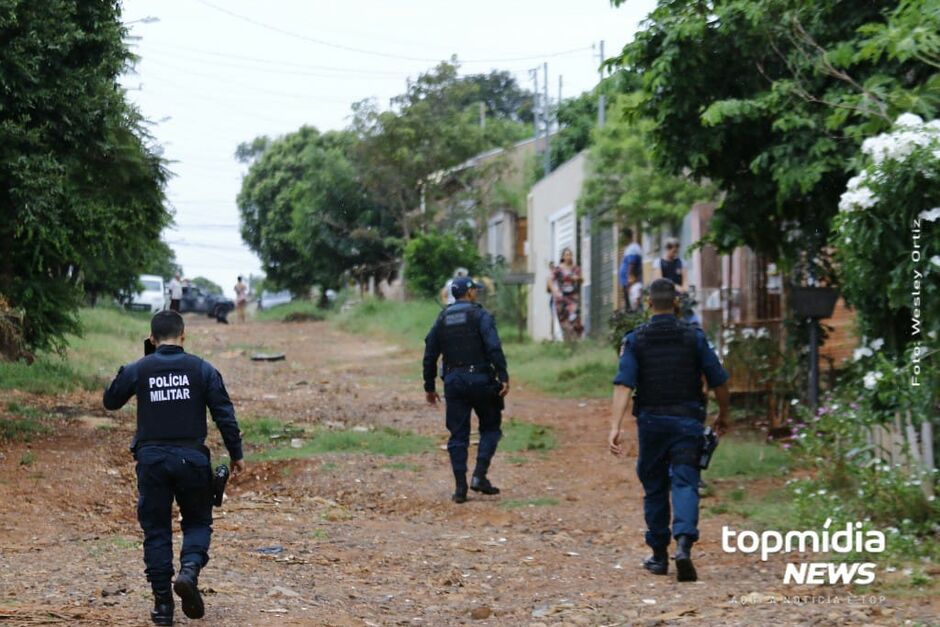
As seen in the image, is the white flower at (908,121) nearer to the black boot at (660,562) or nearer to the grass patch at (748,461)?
the black boot at (660,562)

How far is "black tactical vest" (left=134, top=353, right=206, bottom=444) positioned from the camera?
6.57 meters

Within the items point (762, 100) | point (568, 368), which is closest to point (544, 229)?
point (568, 368)

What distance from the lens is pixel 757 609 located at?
6754mm

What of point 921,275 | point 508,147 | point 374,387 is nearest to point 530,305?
point 508,147

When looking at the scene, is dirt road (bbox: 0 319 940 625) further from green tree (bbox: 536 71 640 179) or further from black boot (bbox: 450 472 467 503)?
green tree (bbox: 536 71 640 179)

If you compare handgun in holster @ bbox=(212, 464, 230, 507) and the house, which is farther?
the house

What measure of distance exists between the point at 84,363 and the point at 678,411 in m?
14.6

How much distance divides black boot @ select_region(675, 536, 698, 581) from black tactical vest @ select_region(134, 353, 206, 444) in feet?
9.43

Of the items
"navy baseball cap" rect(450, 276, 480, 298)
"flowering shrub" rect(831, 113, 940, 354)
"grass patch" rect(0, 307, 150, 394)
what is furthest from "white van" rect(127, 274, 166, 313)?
"flowering shrub" rect(831, 113, 940, 354)

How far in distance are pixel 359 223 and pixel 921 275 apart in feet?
127

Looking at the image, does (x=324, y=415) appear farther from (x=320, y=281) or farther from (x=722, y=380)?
(x=320, y=281)

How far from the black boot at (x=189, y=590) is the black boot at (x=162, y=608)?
0.07 m

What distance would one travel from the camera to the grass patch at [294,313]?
47.7 m

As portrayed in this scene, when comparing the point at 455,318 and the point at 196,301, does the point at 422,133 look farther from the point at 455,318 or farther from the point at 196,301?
the point at 455,318
